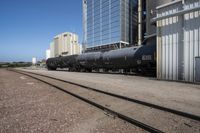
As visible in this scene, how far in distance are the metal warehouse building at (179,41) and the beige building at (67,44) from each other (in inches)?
3629

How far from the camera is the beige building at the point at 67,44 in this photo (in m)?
113

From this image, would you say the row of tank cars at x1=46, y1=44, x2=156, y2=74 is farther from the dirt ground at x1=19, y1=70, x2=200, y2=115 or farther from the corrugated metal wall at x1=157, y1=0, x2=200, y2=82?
the dirt ground at x1=19, y1=70, x2=200, y2=115

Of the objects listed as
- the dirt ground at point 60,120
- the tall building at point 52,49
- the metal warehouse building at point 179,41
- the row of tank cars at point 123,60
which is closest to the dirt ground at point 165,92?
the metal warehouse building at point 179,41

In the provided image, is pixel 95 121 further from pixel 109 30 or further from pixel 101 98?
pixel 109 30

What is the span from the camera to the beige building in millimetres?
113294

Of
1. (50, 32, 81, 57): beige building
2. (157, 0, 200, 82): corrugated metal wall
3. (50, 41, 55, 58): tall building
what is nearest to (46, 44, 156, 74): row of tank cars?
(157, 0, 200, 82): corrugated metal wall

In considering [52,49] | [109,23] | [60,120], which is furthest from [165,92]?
[52,49]

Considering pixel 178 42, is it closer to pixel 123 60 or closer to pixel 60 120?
pixel 123 60

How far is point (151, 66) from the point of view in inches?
881

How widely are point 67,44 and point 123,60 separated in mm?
94707

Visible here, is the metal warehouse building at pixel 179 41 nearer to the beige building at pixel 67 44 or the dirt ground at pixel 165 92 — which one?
the dirt ground at pixel 165 92

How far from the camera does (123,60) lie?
26406 mm

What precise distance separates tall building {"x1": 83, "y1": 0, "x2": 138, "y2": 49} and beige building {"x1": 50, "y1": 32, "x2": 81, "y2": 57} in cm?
1128

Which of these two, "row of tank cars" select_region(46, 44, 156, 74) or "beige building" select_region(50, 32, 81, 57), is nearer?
"row of tank cars" select_region(46, 44, 156, 74)
